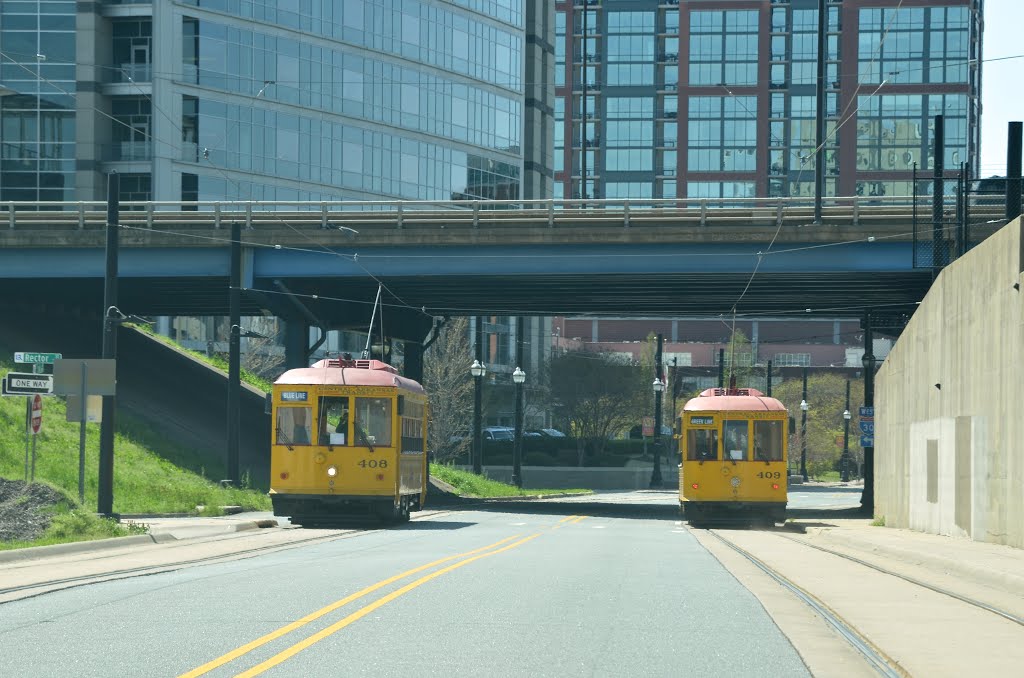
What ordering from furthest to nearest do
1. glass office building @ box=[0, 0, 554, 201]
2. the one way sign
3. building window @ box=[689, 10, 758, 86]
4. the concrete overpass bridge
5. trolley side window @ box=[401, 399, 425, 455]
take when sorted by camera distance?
building window @ box=[689, 10, 758, 86] < glass office building @ box=[0, 0, 554, 201] < the concrete overpass bridge < trolley side window @ box=[401, 399, 425, 455] < the one way sign

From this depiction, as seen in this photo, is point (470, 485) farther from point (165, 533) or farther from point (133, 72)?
point (133, 72)

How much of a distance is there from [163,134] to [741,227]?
44078 millimetres

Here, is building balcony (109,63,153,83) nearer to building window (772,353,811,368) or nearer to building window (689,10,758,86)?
building window (772,353,811,368)

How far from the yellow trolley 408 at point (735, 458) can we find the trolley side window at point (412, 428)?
636 cm

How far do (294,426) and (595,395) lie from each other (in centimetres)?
5773

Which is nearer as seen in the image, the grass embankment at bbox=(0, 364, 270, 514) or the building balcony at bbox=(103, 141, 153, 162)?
the grass embankment at bbox=(0, 364, 270, 514)

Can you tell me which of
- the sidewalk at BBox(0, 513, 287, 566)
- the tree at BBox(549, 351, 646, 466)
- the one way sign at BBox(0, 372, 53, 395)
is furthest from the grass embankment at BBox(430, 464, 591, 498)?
the one way sign at BBox(0, 372, 53, 395)

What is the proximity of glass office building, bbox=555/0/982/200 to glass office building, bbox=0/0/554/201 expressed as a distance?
212ft

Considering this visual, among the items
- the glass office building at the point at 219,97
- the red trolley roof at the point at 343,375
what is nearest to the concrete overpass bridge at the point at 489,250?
the red trolley roof at the point at 343,375

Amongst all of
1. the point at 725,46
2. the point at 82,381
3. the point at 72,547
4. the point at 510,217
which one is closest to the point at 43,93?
the point at 510,217

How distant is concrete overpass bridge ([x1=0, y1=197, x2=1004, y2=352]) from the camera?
4309 cm

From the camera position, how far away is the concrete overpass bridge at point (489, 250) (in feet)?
141

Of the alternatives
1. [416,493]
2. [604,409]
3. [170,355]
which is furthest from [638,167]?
[416,493]

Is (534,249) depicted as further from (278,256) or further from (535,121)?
(535,121)
